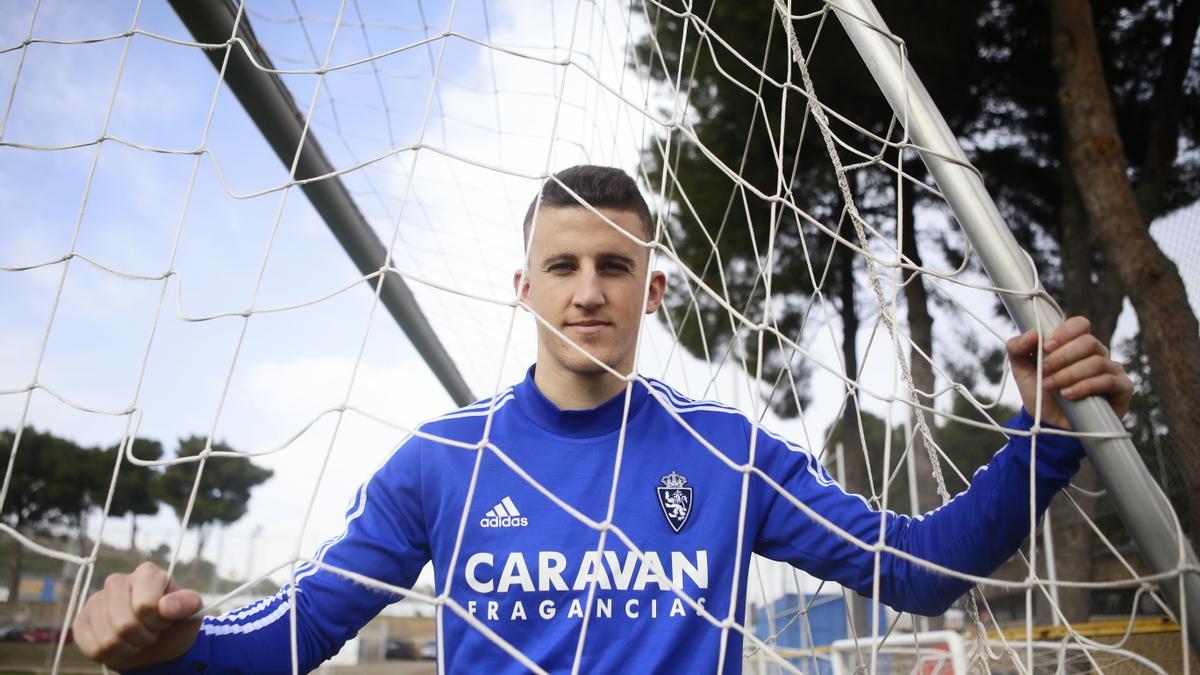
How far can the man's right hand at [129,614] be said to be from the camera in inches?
34.0

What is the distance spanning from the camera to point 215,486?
18969 millimetres

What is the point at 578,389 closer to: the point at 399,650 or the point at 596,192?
the point at 596,192

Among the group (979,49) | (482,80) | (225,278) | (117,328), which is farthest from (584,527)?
(979,49)

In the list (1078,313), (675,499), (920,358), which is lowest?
(675,499)

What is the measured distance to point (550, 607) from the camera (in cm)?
117

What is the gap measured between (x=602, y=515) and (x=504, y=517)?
15 cm

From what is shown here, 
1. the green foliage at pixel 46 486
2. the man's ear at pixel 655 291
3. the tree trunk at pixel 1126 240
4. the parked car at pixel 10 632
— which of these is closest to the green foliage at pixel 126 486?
the green foliage at pixel 46 486

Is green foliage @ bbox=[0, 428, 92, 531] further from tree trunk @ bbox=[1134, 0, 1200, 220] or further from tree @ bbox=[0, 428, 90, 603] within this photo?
tree trunk @ bbox=[1134, 0, 1200, 220]

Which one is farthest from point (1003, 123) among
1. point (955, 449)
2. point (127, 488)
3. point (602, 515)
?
point (127, 488)

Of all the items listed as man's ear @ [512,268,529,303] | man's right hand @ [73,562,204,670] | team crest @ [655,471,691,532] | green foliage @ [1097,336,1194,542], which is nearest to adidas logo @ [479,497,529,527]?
team crest @ [655,471,691,532]

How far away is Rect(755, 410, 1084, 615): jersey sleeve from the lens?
3.53ft

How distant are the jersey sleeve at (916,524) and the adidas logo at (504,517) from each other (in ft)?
1.28

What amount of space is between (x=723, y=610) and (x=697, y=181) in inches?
243

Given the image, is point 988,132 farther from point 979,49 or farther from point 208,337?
point 208,337
